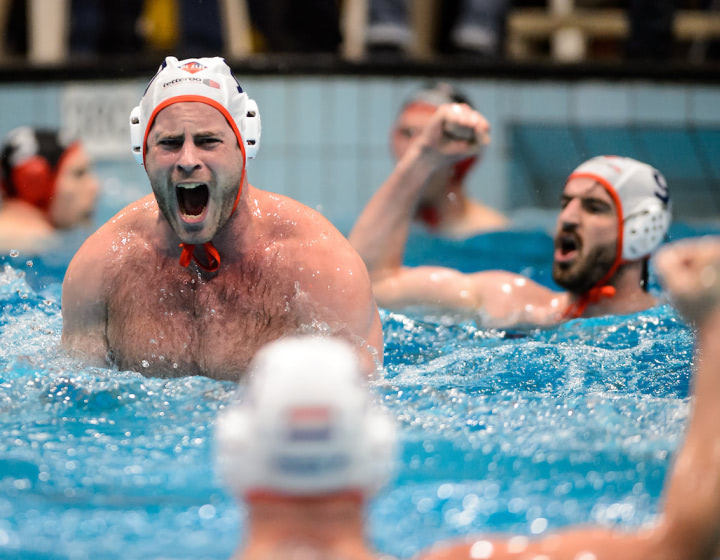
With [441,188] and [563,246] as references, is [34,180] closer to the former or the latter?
[441,188]

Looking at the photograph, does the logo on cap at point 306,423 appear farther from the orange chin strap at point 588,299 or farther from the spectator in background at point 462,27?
the spectator in background at point 462,27

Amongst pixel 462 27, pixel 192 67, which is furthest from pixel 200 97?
pixel 462 27

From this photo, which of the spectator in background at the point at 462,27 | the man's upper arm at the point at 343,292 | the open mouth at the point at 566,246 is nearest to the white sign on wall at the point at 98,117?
the spectator in background at the point at 462,27

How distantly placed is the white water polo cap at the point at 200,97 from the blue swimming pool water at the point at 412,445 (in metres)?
0.77

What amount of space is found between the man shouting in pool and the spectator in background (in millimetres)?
4259

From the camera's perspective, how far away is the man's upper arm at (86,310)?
11.3ft

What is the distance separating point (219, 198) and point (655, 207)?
2047 millimetres

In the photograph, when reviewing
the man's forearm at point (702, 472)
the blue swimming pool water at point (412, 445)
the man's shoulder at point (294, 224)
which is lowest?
the man's forearm at point (702, 472)

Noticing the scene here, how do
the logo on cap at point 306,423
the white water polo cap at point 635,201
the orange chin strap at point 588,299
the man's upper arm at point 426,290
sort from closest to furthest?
1. the logo on cap at point 306,423
2. the white water polo cap at point 635,201
3. the orange chin strap at point 588,299
4. the man's upper arm at point 426,290

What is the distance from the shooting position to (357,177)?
25.6 ft

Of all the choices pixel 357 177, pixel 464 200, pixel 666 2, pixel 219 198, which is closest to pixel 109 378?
pixel 219 198

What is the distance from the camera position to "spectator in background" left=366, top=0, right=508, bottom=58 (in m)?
7.50

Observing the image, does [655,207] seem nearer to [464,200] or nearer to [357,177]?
[464,200]

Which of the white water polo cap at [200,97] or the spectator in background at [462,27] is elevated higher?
the spectator in background at [462,27]
